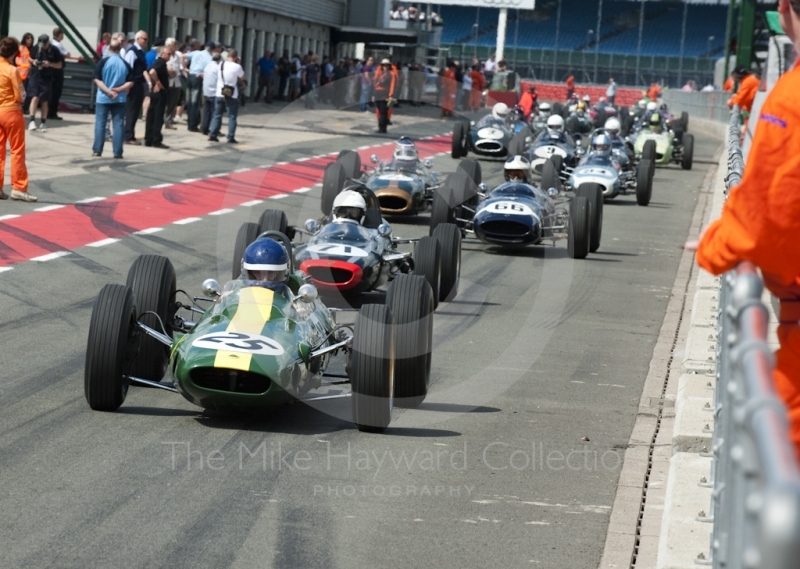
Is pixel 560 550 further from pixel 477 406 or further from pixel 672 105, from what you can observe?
pixel 672 105

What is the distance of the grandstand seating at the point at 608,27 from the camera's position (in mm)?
86875

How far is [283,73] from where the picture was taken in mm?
45062

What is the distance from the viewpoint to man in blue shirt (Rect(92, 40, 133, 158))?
21594 millimetres

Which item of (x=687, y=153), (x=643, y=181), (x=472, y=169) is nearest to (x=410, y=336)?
(x=472, y=169)

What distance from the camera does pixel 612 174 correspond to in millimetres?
23344

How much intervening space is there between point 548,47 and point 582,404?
269 ft

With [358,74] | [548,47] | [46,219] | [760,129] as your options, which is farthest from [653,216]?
[548,47]

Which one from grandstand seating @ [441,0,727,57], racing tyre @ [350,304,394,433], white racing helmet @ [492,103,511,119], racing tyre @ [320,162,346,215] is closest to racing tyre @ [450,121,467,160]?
white racing helmet @ [492,103,511,119]

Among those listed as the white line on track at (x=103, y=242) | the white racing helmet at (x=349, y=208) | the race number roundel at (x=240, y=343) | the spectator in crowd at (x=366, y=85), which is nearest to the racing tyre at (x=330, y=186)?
the white line on track at (x=103, y=242)

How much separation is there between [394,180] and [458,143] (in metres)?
12.1

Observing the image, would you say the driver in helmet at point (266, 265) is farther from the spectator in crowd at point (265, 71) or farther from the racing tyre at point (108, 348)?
the spectator in crowd at point (265, 71)

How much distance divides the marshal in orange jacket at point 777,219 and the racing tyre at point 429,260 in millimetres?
8409

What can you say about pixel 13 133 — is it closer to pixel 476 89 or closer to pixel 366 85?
pixel 366 85

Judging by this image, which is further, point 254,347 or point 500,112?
point 500,112
